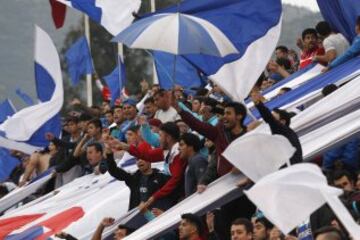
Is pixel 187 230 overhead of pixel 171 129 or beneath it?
beneath

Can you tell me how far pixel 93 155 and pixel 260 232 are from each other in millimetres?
6278

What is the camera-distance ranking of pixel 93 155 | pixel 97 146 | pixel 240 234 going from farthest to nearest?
pixel 93 155 → pixel 97 146 → pixel 240 234

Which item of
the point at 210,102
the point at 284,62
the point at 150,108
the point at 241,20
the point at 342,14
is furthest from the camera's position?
the point at 284,62

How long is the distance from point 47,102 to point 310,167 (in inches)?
509

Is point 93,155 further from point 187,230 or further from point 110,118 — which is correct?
point 187,230

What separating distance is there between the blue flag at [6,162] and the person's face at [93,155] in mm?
5522

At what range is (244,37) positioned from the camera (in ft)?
50.2

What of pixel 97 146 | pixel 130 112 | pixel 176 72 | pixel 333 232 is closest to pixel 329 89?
pixel 97 146

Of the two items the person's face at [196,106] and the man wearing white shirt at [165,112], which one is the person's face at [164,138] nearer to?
the man wearing white shirt at [165,112]

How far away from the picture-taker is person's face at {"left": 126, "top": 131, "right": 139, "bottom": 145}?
17562mm

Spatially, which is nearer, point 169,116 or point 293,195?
point 293,195

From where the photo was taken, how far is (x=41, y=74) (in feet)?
74.8

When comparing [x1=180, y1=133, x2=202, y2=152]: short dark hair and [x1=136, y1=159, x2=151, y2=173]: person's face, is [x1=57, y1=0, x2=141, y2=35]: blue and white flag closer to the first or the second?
[x1=136, y1=159, x2=151, y2=173]: person's face

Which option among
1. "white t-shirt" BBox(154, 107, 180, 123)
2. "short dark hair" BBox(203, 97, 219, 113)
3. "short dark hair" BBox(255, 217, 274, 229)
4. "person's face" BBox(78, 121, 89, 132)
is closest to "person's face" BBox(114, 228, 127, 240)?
"short dark hair" BBox(203, 97, 219, 113)
